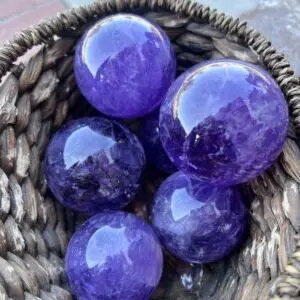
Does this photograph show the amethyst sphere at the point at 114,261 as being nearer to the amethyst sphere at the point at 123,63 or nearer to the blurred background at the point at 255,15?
the amethyst sphere at the point at 123,63

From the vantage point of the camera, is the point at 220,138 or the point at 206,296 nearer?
the point at 220,138

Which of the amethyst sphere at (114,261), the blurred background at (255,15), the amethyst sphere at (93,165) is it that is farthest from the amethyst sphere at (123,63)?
the blurred background at (255,15)

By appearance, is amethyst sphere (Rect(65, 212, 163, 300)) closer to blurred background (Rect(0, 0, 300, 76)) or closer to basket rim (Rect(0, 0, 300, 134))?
basket rim (Rect(0, 0, 300, 134))

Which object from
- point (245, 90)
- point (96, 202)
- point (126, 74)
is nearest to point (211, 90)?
point (245, 90)

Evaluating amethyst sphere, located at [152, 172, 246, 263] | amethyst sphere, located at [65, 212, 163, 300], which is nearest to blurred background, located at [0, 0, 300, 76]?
amethyst sphere, located at [152, 172, 246, 263]

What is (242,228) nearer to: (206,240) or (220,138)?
(206,240)

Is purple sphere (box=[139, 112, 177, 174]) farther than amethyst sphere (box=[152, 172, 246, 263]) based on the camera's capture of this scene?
Yes
